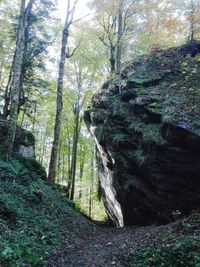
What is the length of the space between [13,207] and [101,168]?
31.7 ft

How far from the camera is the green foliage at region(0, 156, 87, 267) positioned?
5.99m

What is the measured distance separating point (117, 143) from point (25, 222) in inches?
253

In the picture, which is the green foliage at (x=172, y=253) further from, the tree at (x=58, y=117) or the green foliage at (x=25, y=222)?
the tree at (x=58, y=117)

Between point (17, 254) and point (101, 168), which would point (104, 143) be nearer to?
point (101, 168)

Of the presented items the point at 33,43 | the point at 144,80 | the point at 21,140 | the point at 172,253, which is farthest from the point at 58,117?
the point at 172,253

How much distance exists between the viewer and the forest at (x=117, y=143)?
7312 millimetres

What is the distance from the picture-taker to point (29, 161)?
1638cm

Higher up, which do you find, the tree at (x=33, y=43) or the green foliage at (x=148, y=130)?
the tree at (x=33, y=43)

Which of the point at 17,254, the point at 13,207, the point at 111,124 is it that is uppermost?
the point at 111,124

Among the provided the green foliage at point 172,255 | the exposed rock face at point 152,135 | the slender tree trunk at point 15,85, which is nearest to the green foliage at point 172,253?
the green foliage at point 172,255

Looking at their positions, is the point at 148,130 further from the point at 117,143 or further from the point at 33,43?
the point at 33,43

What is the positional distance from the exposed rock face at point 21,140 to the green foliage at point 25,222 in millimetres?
3369

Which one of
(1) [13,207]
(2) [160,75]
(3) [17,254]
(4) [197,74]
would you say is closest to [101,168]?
(2) [160,75]

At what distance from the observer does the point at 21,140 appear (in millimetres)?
17203
